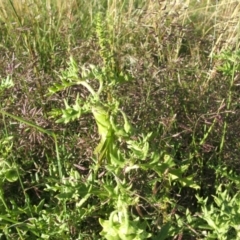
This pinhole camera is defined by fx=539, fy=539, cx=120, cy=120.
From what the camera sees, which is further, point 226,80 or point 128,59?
point 128,59

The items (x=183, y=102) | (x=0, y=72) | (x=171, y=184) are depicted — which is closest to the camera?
(x=171, y=184)

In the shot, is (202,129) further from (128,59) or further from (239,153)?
(128,59)

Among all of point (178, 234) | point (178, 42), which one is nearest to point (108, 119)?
point (178, 234)

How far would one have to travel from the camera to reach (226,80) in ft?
6.32

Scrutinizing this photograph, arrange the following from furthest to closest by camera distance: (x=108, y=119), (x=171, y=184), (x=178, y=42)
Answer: (x=178, y=42)
(x=171, y=184)
(x=108, y=119)

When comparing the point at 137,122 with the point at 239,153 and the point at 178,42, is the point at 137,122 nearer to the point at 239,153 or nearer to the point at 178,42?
the point at 239,153

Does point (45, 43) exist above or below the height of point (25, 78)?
below

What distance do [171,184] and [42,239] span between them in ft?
1.37

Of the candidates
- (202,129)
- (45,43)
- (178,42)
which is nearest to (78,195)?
(202,129)

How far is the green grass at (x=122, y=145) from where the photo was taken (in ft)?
4.44

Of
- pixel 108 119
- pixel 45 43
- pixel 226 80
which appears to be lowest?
pixel 45 43

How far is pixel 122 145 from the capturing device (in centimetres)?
154

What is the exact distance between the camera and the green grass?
4.44ft

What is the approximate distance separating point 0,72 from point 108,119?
0.76m
